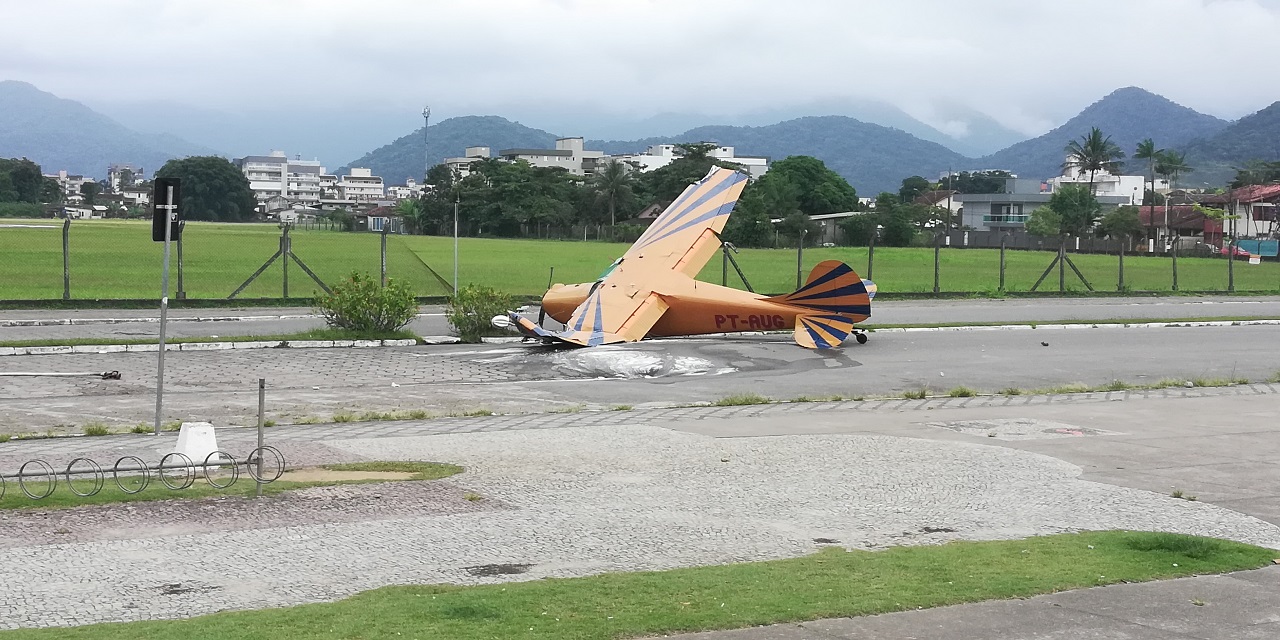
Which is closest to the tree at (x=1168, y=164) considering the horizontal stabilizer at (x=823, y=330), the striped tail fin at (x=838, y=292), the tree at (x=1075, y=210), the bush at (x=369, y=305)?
the tree at (x=1075, y=210)

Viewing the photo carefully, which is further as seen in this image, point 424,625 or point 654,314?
point 654,314

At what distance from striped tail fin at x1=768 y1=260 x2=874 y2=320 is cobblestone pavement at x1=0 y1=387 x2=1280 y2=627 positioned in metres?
9.27

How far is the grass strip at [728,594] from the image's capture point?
634cm

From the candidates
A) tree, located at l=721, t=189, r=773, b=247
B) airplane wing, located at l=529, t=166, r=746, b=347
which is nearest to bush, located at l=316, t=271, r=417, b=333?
airplane wing, located at l=529, t=166, r=746, b=347

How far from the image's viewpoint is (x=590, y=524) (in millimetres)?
9281

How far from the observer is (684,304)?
23.9 metres

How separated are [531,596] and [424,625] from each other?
2.72ft

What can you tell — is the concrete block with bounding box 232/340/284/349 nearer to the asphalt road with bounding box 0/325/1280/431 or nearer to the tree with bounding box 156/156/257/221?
the asphalt road with bounding box 0/325/1280/431

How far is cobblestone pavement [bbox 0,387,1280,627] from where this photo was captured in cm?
746


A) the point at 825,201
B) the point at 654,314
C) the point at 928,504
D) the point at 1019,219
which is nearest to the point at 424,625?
the point at 928,504

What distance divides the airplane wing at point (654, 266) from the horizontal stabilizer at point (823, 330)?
8.93ft

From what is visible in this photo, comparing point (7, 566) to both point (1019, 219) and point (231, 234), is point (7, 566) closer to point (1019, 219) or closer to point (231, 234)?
point (231, 234)

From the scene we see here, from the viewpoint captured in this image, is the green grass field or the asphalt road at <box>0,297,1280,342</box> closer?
the asphalt road at <box>0,297,1280,342</box>

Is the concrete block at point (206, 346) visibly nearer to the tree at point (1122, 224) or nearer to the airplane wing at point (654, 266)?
the airplane wing at point (654, 266)
